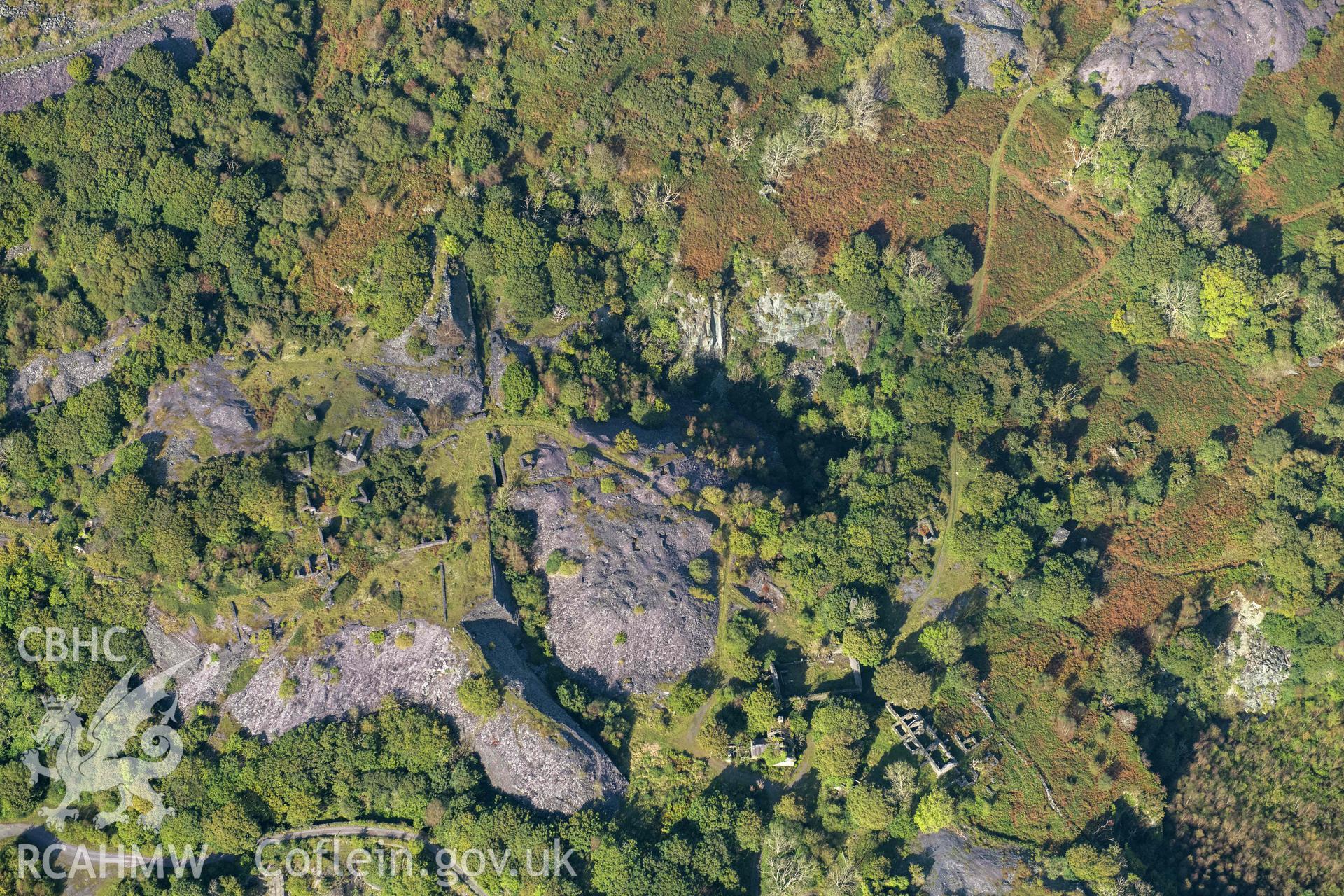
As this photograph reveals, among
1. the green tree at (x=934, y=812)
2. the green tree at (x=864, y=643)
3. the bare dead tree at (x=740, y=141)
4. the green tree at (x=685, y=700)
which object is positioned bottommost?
the green tree at (x=934, y=812)

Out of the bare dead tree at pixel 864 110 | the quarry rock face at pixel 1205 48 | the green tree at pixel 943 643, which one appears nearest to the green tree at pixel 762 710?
the green tree at pixel 943 643

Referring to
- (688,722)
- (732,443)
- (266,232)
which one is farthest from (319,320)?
(688,722)

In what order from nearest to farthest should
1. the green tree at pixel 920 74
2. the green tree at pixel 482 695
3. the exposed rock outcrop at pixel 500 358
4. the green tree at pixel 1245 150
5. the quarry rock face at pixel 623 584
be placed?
the green tree at pixel 482 695 < the quarry rock face at pixel 623 584 < the exposed rock outcrop at pixel 500 358 < the green tree at pixel 1245 150 < the green tree at pixel 920 74

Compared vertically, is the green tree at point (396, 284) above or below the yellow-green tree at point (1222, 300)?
above

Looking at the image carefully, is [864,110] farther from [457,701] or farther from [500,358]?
[457,701]

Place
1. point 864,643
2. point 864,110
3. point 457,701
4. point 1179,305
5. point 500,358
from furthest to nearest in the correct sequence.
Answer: point 864,110, point 1179,305, point 500,358, point 864,643, point 457,701

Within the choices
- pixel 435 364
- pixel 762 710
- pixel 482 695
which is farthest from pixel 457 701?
pixel 435 364

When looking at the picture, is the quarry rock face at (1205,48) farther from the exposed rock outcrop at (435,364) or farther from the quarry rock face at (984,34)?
the exposed rock outcrop at (435,364)
